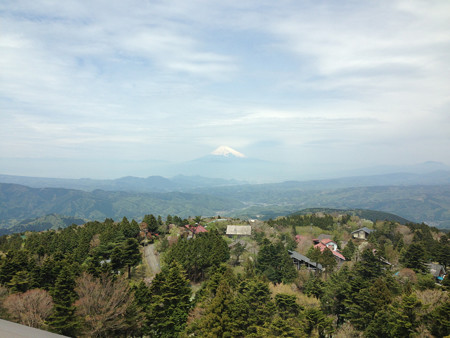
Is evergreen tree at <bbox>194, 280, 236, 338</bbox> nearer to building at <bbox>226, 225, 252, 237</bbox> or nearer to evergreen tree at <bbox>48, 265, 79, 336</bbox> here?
evergreen tree at <bbox>48, 265, 79, 336</bbox>

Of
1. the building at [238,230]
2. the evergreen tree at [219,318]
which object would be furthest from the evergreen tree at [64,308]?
the building at [238,230]

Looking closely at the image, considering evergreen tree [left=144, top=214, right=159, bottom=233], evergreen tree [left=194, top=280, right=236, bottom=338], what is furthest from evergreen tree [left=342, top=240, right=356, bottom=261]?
evergreen tree [left=144, top=214, right=159, bottom=233]

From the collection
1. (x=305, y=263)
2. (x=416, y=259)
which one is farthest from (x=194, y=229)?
(x=416, y=259)

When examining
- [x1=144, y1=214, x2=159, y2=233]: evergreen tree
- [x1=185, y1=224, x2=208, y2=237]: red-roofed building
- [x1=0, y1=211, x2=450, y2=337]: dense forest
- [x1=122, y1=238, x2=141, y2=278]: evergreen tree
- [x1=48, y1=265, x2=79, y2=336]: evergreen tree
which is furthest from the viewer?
[x1=185, y1=224, x2=208, y2=237]: red-roofed building

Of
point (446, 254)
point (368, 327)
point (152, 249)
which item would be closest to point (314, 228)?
point (446, 254)

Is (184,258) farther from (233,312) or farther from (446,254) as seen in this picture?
(446,254)

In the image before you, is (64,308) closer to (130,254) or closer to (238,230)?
(130,254)
